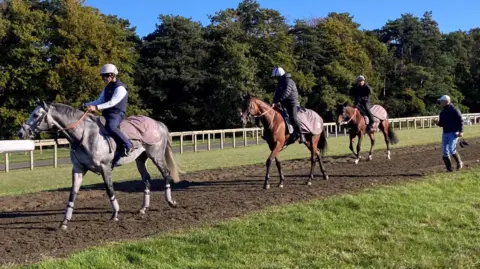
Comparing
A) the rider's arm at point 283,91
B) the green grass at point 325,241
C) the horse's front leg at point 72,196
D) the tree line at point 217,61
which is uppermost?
the tree line at point 217,61

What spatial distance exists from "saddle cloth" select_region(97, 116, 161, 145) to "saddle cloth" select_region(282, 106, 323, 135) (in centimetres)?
380

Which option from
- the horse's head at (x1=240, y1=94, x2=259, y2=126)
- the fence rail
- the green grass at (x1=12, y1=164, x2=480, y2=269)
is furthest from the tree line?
the green grass at (x1=12, y1=164, x2=480, y2=269)

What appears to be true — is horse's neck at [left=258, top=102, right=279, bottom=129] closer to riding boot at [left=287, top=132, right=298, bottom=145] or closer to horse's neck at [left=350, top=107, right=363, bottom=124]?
riding boot at [left=287, top=132, right=298, bottom=145]

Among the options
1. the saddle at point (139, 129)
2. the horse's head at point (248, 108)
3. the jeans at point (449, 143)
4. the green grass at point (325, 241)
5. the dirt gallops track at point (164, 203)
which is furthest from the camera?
the jeans at point (449, 143)

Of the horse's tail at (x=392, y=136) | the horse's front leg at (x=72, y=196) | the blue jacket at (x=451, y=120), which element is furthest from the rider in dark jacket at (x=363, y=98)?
the horse's front leg at (x=72, y=196)

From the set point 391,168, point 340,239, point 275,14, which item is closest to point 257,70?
point 275,14

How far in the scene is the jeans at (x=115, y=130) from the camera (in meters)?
8.79

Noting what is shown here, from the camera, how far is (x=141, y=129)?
948 centimetres

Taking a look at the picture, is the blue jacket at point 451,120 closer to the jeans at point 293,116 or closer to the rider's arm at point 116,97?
the jeans at point 293,116

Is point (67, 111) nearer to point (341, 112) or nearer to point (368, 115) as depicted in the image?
point (341, 112)

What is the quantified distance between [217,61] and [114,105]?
47321mm

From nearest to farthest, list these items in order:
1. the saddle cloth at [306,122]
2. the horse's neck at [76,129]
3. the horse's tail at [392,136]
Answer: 1. the horse's neck at [76,129]
2. the saddle cloth at [306,122]
3. the horse's tail at [392,136]

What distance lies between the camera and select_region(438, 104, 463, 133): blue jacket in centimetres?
1295

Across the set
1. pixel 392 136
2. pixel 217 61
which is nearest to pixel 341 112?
pixel 392 136
